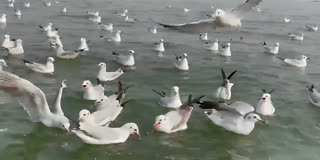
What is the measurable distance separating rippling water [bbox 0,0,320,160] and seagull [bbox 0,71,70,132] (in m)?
0.35

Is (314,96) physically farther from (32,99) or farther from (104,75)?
(32,99)

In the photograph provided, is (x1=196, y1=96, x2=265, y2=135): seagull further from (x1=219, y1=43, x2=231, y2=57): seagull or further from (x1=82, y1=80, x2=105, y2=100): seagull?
(x1=219, y1=43, x2=231, y2=57): seagull

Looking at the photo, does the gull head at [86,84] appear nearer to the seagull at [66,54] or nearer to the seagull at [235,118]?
the seagull at [235,118]

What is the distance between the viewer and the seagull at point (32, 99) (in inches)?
359

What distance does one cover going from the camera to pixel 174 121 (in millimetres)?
10633

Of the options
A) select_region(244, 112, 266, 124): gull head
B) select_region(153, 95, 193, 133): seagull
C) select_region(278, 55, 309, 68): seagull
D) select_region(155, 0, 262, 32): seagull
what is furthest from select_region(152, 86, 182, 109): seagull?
select_region(278, 55, 309, 68): seagull

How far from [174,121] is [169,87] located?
4031 millimetres

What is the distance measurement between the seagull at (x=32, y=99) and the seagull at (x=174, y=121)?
6.95 feet

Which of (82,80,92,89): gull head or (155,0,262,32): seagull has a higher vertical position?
(155,0,262,32): seagull

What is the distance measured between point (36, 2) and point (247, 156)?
99.7 feet

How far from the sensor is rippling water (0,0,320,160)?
32.3ft

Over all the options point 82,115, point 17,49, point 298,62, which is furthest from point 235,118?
point 17,49

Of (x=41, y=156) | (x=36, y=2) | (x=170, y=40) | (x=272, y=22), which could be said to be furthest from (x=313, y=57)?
(x=36, y=2)

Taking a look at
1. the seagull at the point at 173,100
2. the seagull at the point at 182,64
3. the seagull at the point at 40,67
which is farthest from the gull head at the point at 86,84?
the seagull at the point at 182,64
